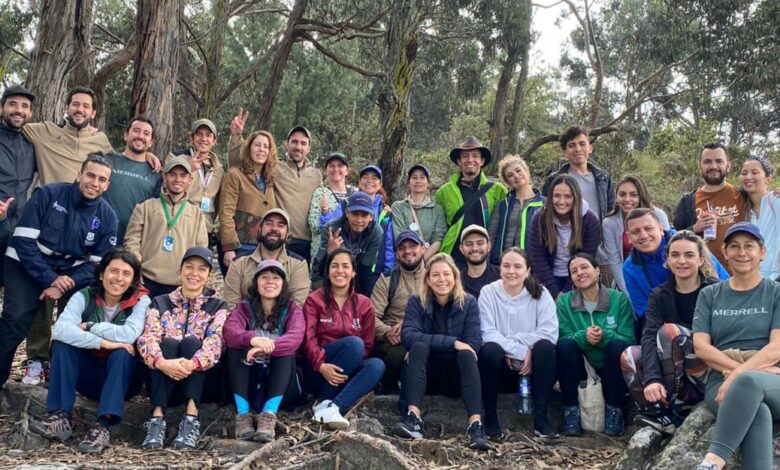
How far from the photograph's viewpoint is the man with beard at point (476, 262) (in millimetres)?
5266

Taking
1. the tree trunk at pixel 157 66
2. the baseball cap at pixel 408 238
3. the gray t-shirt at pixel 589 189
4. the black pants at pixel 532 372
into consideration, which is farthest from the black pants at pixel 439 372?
the tree trunk at pixel 157 66

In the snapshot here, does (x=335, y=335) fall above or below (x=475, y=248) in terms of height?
below

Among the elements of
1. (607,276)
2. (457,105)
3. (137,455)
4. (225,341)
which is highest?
(457,105)

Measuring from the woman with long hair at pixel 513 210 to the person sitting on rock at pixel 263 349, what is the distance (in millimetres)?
1907

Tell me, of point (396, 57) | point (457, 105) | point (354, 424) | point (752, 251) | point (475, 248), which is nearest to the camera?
point (752, 251)

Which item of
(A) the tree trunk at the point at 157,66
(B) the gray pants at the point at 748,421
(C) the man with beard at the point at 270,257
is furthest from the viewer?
(A) the tree trunk at the point at 157,66

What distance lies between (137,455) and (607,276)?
3581 millimetres

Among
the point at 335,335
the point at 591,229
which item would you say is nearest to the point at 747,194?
the point at 591,229

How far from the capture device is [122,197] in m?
5.39

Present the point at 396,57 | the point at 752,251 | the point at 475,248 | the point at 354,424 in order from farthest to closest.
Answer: the point at 396,57 → the point at 475,248 → the point at 354,424 → the point at 752,251

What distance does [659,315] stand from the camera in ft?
14.6

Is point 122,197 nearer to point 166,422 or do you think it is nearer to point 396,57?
point 166,422

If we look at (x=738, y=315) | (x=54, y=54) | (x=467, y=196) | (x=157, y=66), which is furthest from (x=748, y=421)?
(x=54, y=54)

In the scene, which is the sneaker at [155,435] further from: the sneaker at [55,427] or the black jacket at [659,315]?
the black jacket at [659,315]
